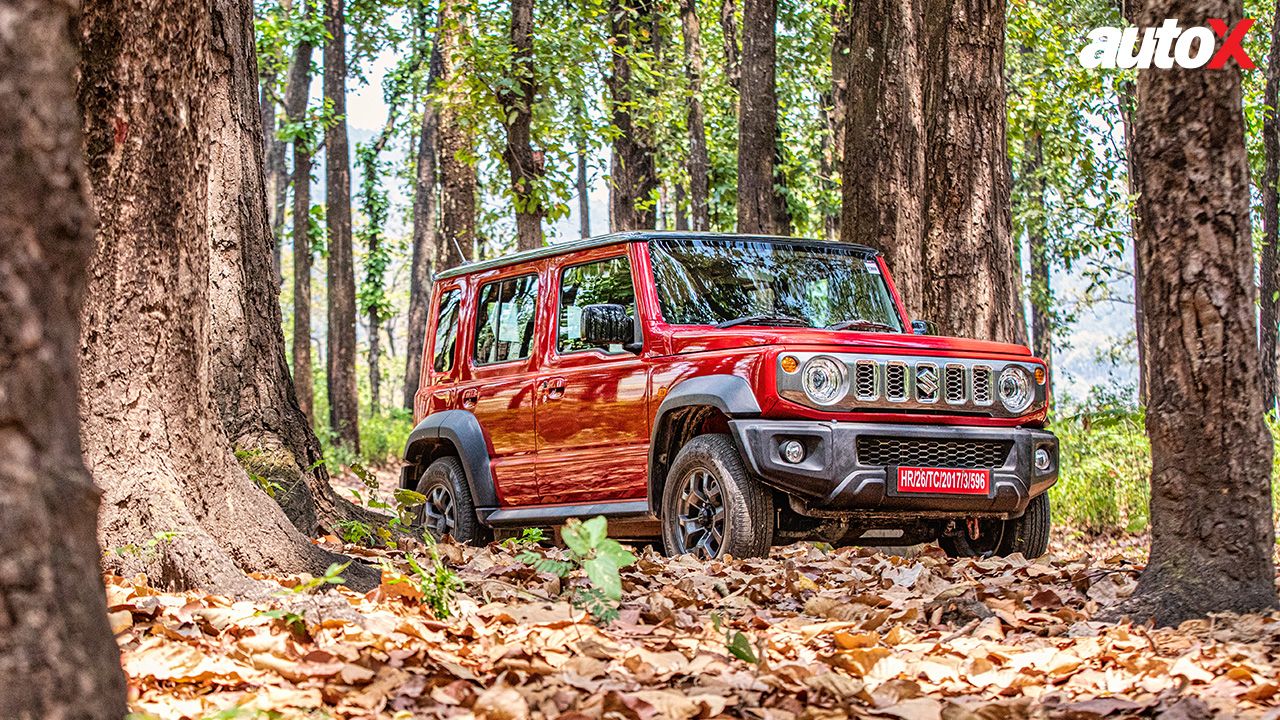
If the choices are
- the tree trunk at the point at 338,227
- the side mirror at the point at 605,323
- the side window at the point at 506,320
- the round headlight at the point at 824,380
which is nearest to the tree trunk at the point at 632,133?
the tree trunk at the point at 338,227

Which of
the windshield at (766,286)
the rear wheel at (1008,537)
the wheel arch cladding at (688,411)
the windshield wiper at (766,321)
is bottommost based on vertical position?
the rear wheel at (1008,537)

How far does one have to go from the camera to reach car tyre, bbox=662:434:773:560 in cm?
720

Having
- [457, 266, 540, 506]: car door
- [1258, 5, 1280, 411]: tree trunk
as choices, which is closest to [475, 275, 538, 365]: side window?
[457, 266, 540, 506]: car door

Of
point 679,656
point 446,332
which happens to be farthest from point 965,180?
point 679,656

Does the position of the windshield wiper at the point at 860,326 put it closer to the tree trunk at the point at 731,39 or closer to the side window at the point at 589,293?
the side window at the point at 589,293

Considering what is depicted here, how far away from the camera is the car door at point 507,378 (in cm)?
905

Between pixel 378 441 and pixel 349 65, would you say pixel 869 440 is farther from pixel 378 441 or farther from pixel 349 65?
pixel 349 65

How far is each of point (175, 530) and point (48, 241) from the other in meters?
2.68

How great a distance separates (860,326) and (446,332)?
327 centimetres

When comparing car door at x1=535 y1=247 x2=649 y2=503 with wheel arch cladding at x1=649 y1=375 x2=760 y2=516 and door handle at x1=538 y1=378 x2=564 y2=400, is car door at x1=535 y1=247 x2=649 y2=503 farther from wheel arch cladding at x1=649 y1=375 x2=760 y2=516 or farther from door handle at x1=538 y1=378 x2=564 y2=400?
wheel arch cladding at x1=649 y1=375 x2=760 y2=516

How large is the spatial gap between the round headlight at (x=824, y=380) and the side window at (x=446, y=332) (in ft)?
11.7

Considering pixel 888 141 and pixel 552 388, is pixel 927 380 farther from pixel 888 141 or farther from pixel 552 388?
pixel 888 141

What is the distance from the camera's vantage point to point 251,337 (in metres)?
8.23

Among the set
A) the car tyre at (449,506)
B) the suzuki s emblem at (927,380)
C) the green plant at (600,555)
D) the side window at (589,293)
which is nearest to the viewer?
the green plant at (600,555)
